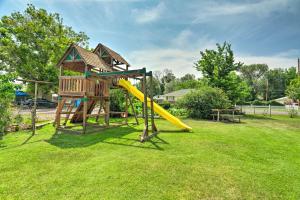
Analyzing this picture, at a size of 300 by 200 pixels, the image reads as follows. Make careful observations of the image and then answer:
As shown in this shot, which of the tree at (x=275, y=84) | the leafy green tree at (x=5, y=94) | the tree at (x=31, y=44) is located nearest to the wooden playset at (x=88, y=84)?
the leafy green tree at (x=5, y=94)

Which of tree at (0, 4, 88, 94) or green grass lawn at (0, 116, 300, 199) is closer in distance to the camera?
green grass lawn at (0, 116, 300, 199)

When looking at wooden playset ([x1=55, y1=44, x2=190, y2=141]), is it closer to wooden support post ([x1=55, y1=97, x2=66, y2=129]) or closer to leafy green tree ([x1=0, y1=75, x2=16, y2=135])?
wooden support post ([x1=55, y1=97, x2=66, y2=129])

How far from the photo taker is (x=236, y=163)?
449 centimetres

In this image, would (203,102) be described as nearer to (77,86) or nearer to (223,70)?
(223,70)

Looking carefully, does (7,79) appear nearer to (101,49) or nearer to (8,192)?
(8,192)

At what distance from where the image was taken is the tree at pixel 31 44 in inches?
913

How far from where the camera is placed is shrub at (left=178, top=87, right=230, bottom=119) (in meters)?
14.9

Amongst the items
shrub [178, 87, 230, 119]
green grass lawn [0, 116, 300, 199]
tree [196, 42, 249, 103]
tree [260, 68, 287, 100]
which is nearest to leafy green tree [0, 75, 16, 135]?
green grass lawn [0, 116, 300, 199]

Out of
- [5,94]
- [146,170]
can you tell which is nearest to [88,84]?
[5,94]

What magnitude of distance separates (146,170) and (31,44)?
1092 inches

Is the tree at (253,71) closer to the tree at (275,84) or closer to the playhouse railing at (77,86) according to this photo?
the tree at (275,84)

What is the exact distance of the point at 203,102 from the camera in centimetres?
1502

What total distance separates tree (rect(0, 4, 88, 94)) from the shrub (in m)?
18.7

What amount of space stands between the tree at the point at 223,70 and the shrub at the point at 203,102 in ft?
11.6
